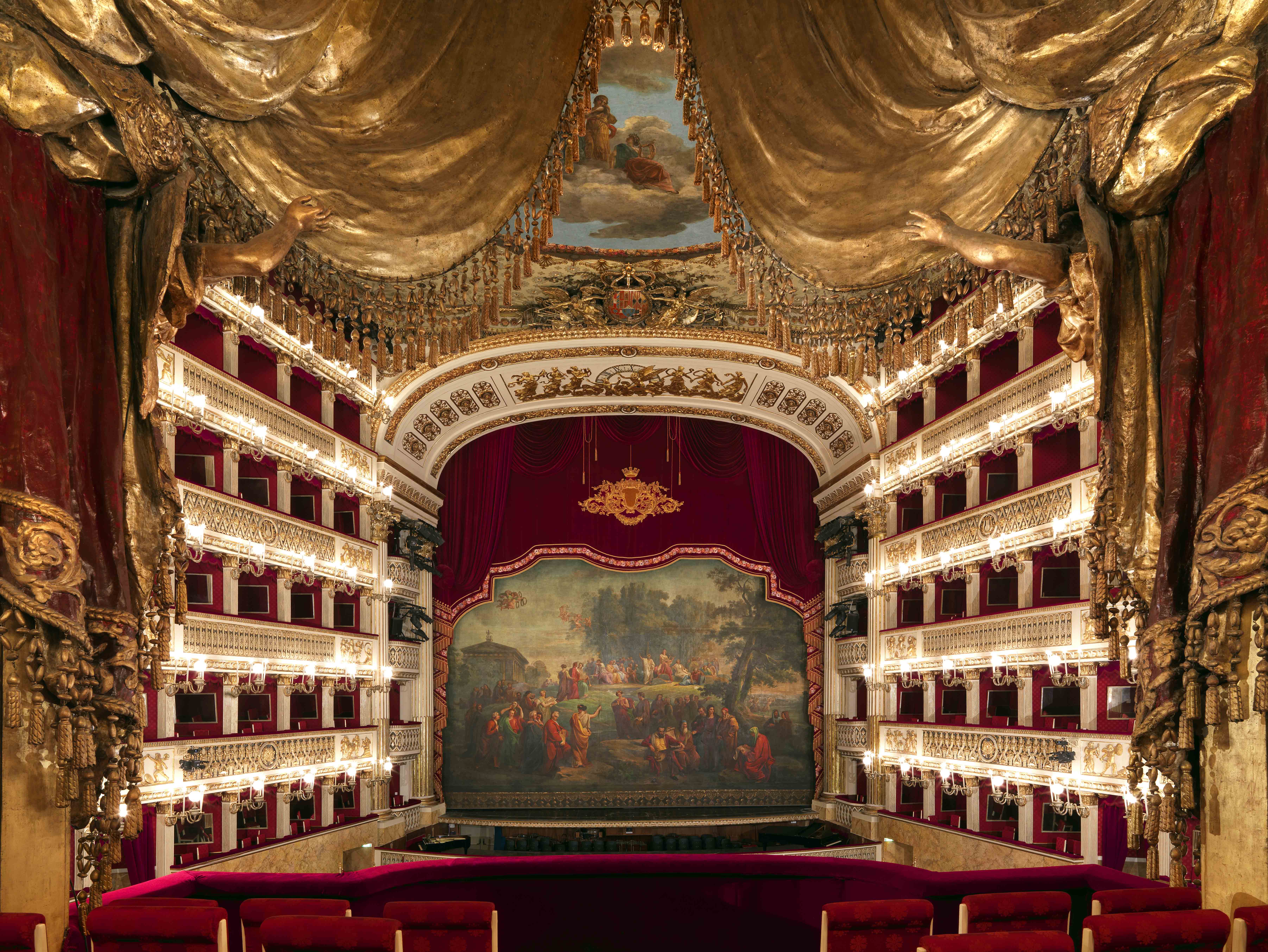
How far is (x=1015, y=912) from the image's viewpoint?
18.2ft

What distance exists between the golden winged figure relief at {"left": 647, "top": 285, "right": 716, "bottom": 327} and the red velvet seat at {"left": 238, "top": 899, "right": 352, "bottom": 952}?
13021 millimetres

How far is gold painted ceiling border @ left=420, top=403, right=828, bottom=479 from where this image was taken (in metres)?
21.3

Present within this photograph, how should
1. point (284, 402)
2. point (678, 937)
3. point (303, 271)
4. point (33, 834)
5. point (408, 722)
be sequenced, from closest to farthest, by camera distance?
point (33, 834) < point (303, 271) < point (678, 937) < point (284, 402) < point (408, 722)

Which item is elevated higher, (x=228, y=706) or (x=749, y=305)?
(x=749, y=305)

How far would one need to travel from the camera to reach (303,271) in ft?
22.5

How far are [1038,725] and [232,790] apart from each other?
956cm

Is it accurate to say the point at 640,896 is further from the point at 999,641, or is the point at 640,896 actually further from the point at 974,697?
the point at 974,697

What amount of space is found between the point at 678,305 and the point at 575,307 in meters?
1.66

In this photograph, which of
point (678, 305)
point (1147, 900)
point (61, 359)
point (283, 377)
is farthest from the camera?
point (678, 305)

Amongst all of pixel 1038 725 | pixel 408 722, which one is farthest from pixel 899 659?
pixel 408 722

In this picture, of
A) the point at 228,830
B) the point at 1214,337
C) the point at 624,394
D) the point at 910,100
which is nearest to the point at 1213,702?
the point at 1214,337

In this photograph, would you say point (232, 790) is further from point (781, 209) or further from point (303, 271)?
point (781, 209)

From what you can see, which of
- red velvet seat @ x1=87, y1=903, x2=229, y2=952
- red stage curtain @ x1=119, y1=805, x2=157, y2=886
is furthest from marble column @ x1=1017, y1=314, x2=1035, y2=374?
red velvet seat @ x1=87, y1=903, x2=229, y2=952

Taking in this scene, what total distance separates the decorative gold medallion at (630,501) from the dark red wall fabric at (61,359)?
16364 millimetres
